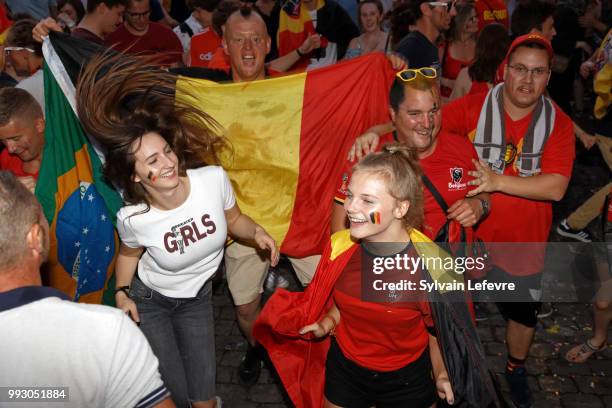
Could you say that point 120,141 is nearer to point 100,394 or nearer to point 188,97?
point 188,97

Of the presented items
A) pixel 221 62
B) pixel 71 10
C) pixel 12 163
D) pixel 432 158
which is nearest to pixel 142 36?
pixel 71 10

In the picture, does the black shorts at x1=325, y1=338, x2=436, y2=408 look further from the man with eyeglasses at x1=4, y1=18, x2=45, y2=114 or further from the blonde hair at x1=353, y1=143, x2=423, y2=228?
the man with eyeglasses at x1=4, y1=18, x2=45, y2=114

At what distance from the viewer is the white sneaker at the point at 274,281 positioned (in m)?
6.13

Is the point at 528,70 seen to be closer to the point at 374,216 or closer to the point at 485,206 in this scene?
the point at 485,206

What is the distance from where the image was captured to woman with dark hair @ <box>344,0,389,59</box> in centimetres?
823

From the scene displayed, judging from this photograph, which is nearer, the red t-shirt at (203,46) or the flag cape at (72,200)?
the flag cape at (72,200)

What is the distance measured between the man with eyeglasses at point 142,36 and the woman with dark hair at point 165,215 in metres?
2.87

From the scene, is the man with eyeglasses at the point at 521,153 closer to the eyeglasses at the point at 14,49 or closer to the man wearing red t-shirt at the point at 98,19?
the eyeglasses at the point at 14,49

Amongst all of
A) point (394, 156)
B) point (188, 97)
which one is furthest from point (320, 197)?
point (394, 156)

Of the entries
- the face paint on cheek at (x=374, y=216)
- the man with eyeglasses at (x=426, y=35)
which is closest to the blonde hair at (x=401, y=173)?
the face paint on cheek at (x=374, y=216)

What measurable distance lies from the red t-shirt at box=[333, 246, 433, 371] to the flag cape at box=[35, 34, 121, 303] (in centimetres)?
183

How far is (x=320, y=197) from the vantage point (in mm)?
4762

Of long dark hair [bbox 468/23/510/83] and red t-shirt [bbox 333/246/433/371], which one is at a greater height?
long dark hair [bbox 468/23/510/83]

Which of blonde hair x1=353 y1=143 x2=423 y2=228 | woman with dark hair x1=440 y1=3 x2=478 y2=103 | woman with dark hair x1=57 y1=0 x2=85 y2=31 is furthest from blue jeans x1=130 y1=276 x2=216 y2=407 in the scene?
woman with dark hair x1=57 y1=0 x2=85 y2=31
